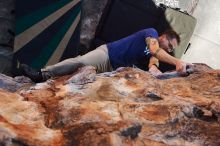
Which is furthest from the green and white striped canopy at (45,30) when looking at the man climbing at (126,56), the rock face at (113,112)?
the rock face at (113,112)

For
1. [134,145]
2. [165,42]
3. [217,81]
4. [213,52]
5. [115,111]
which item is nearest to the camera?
[134,145]

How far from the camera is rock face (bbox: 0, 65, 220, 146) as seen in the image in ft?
7.29

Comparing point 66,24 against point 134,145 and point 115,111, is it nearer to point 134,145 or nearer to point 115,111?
point 115,111

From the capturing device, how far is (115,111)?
2.55 meters

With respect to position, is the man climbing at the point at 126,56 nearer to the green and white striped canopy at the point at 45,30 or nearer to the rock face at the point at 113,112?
the rock face at the point at 113,112

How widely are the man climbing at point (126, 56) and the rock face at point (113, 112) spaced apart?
1.54 ft

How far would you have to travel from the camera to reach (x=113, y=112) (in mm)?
2527

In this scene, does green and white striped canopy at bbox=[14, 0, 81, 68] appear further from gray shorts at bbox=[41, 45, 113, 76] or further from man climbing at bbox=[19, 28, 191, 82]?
gray shorts at bbox=[41, 45, 113, 76]

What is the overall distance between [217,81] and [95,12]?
131 inches

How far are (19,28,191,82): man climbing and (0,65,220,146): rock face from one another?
47 cm

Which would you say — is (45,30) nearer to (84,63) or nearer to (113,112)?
(84,63)

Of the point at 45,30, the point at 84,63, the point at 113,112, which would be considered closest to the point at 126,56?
the point at 84,63

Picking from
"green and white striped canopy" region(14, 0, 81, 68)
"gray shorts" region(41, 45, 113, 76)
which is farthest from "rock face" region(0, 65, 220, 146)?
"green and white striped canopy" region(14, 0, 81, 68)

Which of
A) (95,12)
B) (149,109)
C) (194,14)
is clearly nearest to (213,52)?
(194,14)
